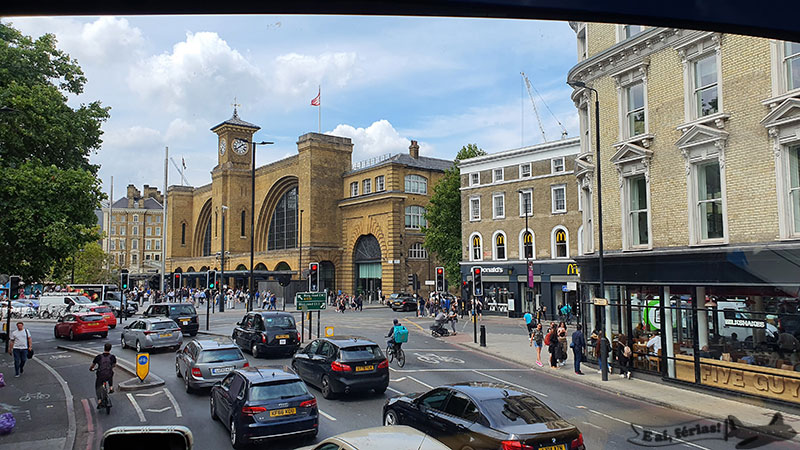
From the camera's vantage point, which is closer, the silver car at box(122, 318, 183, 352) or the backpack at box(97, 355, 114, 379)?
the backpack at box(97, 355, 114, 379)

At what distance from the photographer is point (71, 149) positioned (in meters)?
23.3

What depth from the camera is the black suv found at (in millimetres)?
28641

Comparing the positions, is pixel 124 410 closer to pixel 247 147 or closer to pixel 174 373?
pixel 174 373

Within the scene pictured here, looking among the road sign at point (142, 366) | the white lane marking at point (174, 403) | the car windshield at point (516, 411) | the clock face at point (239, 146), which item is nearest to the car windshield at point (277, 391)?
the white lane marking at point (174, 403)

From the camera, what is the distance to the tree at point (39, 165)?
19.5 meters

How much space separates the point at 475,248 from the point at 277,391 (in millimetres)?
37153

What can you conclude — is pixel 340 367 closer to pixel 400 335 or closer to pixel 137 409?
pixel 137 409

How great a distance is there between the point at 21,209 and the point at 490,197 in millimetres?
33230

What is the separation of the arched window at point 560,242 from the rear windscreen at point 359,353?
28.3 m

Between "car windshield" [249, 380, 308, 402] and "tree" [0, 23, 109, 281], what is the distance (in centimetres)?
1321

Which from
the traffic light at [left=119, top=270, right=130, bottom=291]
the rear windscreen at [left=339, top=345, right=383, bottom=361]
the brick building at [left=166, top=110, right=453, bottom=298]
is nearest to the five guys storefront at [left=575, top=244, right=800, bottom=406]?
the rear windscreen at [left=339, top=345, right=383, bottom=361]

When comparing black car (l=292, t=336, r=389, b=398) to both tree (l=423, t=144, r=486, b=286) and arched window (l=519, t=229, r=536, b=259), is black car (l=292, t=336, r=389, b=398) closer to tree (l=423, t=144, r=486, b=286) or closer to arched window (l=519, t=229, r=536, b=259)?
arched window (l=519, t=229, r=536, b=259)

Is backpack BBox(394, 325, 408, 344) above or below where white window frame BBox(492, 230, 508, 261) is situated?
below

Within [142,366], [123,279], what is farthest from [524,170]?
[142,366]
